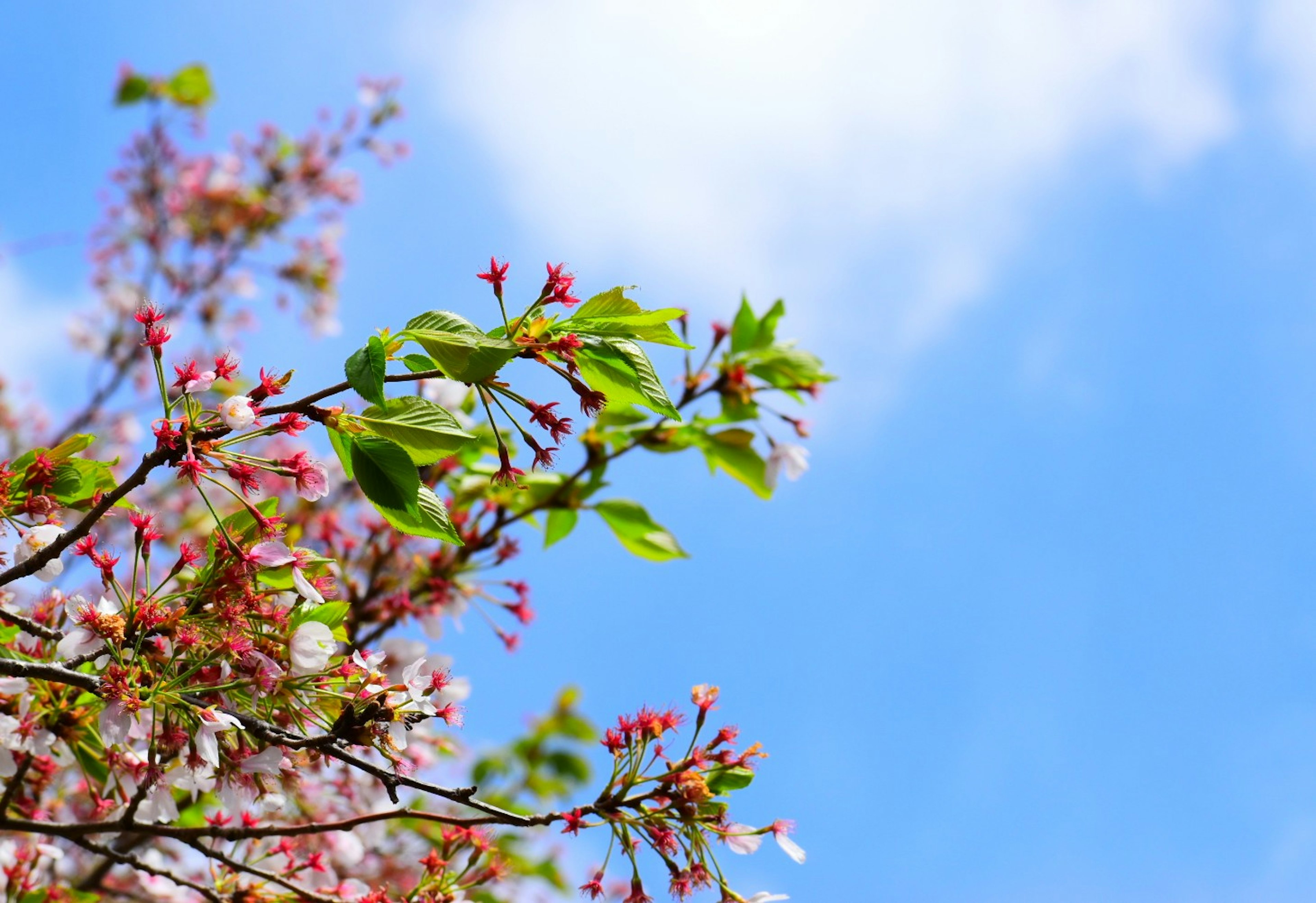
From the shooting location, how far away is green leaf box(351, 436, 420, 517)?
1.49m

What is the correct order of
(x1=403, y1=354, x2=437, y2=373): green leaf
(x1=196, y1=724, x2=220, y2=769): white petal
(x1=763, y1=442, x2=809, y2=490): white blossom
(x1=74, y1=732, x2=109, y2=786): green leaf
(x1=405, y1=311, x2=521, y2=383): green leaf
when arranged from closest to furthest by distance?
1. (x1=405, y1=311, x2=521, y2=383): green leaf
2. (x1=403, y1=354, x2=437, y2=373): green leaf
3. (x1=196, y1=724, x2=220, y2=769): white petal
4. (x1=74, y1=732, x2=109, y2=786): green leaf
5. (x1=763, y1=442, x2=809, y2=490): white blossom

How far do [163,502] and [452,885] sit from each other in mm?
5369

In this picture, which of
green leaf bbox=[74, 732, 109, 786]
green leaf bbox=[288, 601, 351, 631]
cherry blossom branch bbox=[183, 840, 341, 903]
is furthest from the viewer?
green leaf bbox=[74, 732, 109, 786]

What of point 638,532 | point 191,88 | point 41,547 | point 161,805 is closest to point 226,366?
point 41,547

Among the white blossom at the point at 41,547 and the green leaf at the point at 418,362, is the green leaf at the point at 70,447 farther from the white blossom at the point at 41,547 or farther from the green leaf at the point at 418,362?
the green leaf at the point at 418,362

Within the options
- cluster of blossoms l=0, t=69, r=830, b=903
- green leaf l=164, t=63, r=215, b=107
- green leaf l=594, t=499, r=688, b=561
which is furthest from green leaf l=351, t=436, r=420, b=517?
green leaf l=164, t=63, r=215, b=107

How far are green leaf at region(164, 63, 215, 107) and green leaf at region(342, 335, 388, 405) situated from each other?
6.98 m

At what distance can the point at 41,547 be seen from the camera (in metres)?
1.71

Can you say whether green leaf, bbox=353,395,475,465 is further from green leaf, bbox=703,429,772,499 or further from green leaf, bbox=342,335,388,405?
green leaf, bbox=703,429,772,499

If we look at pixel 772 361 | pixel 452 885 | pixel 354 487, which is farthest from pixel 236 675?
pixel 354 487

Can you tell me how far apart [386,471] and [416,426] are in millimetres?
82

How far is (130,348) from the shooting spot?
6.77 meters

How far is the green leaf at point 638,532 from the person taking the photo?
2820 millimetres

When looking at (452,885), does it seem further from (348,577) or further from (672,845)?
(348,577)
